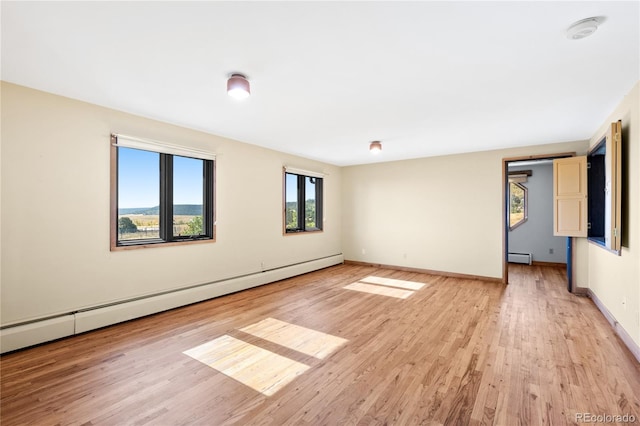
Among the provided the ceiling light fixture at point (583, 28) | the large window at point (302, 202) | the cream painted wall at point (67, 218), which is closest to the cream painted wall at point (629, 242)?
the ceiling light fixture at point (583, 28)

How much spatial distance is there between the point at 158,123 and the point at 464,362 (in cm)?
433

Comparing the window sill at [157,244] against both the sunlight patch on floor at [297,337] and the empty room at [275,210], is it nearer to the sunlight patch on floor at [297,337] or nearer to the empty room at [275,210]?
the empty room at [275,210]

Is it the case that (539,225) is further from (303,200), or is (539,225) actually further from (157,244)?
(157,244)

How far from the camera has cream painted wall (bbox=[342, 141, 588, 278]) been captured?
17.7 ft

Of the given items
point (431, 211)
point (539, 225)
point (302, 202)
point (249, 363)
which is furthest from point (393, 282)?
point (539, 225)

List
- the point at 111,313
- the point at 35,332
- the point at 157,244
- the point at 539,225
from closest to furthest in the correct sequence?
1. the point at 35,332
2. the point at 111,313
3. the point at 157,244
4. the point at 539,225

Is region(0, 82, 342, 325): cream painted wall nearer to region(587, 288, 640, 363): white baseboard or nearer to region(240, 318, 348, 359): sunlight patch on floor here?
region(240, 318, 348, 359): sunlight patch on floor

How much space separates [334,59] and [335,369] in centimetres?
248

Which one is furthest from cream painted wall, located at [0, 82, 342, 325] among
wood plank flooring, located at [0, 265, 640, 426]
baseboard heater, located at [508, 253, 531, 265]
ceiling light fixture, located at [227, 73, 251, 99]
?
baseboard heater, located at [508, 253, 531, 265]

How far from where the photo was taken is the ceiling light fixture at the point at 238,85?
248cm

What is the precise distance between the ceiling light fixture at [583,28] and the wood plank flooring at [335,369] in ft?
7.98

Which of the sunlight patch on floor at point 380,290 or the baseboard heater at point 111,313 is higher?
the baseboard heater at point 111,313

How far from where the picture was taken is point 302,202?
6.35m

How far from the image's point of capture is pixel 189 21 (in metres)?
1.82
